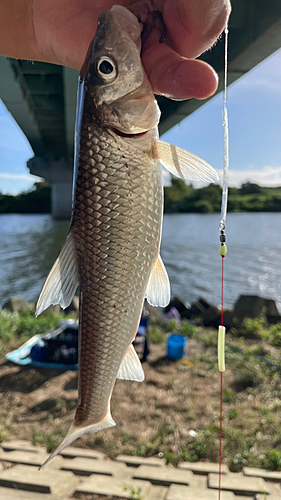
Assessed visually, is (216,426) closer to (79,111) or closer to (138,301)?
(138,301)

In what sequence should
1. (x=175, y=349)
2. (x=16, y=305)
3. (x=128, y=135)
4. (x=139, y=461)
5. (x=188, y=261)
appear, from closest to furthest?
(x=128, y=135), (x=139, y=461), (x=175, y=349), (x=16, y=305), (x=188, y=261)

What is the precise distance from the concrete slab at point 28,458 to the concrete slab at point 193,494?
1.35 m

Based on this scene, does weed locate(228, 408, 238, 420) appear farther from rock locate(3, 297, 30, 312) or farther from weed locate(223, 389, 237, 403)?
rock locate(3, 297, 30, 312)

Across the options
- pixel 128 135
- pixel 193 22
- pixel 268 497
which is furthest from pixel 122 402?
pixel 193 22

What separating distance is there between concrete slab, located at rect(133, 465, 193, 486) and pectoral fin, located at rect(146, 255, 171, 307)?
3.08 metres

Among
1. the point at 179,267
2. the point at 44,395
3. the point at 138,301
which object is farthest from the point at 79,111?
the point at 179,267

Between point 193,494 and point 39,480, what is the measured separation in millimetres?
1569

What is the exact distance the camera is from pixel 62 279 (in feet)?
5.43

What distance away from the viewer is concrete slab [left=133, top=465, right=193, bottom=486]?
156 inches

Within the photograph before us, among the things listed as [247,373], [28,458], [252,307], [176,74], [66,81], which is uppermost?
[66,81]

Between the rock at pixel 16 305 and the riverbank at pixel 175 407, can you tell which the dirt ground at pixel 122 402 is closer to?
the riverbank at pixel 175 407

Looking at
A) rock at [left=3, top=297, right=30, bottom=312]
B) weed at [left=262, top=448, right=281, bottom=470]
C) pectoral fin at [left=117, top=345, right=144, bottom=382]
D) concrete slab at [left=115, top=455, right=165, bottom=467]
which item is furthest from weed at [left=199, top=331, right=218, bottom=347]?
pectoral fin at [left=117, top=345, right=144, bottom=382]

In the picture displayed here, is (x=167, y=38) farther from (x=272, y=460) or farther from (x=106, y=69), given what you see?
(x=272, y=460)

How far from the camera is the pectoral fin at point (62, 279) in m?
1.63
